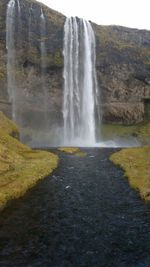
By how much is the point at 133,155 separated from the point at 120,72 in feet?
169

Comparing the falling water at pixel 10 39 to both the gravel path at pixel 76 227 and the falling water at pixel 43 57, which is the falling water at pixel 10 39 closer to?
the falling water at pixel 43 57

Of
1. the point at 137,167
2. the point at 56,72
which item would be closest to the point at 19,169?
the point at 137,167

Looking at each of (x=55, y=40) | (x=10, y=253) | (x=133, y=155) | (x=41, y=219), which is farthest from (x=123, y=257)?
(x=55, y=40)

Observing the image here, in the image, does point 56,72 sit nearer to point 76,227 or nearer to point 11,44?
point 11,44

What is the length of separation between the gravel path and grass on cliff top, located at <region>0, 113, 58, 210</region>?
1087mm

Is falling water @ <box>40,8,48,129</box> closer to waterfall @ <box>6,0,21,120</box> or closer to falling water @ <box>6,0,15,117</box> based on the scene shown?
waterfall @ <box>6,0,21,120</box>

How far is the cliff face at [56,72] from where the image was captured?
298ft

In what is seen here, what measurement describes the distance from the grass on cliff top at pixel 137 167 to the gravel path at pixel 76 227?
3.52 feet

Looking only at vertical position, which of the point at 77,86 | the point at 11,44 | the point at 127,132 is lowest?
the point at 127,132

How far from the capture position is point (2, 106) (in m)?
88.8

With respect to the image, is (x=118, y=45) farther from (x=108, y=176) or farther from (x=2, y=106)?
(x=108, y=176)

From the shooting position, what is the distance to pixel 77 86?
305 ft

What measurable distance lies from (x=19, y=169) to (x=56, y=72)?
59.2 metres

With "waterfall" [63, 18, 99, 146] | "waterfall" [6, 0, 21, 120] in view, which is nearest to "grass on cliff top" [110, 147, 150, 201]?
"waterfall" [63, 18, 99, 146]
